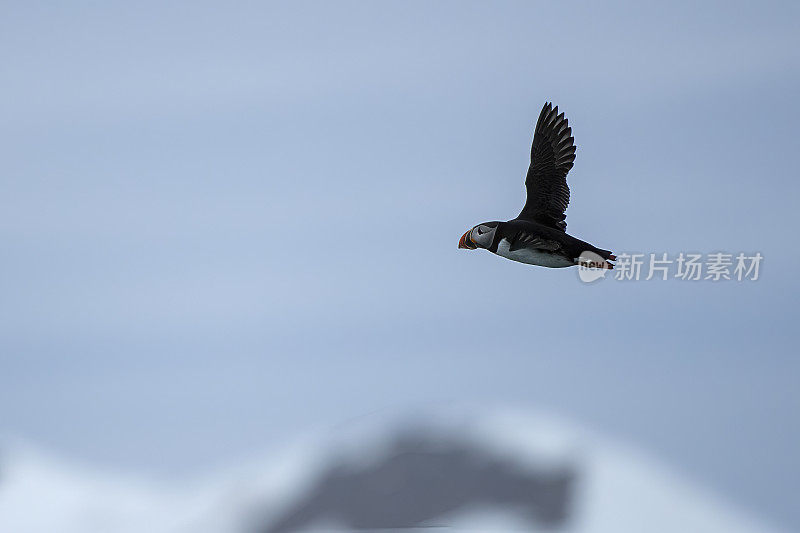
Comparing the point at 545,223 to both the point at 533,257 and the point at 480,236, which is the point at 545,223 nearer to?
the point at 533,257

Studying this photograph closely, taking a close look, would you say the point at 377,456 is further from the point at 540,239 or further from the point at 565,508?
the point at 540,239

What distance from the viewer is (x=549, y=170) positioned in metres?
16.7

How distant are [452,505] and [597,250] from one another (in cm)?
5307

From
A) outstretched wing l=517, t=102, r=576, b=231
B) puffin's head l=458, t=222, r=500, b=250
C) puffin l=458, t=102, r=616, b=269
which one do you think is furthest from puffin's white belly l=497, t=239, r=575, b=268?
outstretched wing l=517, t=102, r=576, b=231

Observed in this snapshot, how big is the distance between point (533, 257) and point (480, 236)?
981mm

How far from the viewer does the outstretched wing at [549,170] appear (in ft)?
53.0

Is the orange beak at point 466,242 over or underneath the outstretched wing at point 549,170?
underneath

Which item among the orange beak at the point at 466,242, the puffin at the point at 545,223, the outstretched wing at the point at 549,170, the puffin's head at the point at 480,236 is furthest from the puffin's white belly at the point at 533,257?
the outstretched wing at the point at 549,170

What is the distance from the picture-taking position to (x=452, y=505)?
64438 mm

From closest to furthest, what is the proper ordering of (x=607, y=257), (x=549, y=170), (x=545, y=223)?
(x=607, y=257) → (x=545, y=223) → (x=549, y=170)

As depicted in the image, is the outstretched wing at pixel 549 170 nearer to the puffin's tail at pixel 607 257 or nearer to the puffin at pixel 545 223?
the puffin at pixel 545 223

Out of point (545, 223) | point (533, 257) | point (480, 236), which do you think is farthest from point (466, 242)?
point (545, 223)

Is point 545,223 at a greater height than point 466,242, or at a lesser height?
greater

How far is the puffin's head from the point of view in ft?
48.6
